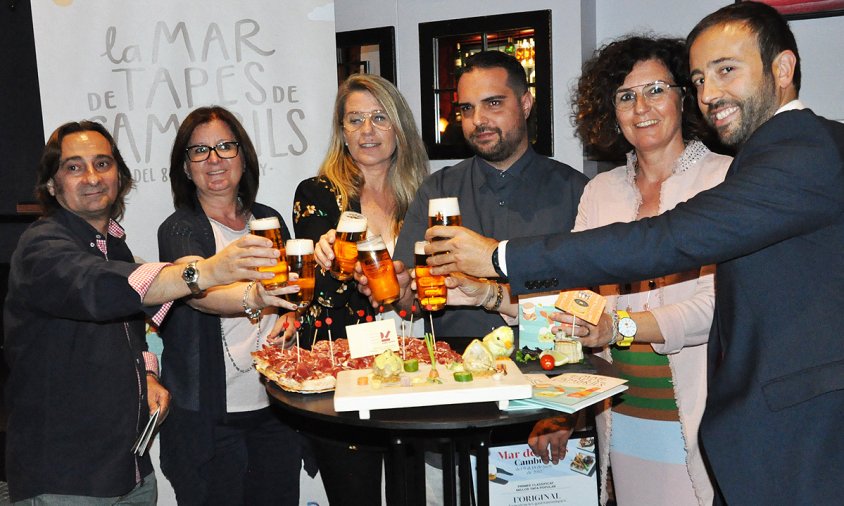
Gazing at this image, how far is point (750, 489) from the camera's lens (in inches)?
67.9

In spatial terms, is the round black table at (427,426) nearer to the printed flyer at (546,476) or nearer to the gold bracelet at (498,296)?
the printed flyer at (546,476)

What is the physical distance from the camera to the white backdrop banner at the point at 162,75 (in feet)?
11.7

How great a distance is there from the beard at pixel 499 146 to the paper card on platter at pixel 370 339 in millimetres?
1072

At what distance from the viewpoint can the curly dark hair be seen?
265 centimetres

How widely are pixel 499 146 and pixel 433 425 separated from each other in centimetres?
154

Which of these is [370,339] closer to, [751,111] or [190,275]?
[190,275]

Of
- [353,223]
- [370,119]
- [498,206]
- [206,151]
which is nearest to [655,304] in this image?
[498,206]

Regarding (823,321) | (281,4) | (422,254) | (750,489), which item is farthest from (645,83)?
(281,4)

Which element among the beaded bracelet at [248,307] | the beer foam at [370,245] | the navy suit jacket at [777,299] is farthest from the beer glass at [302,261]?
the navy suit jacket at [777,299]

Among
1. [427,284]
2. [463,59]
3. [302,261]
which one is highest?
[463,59]

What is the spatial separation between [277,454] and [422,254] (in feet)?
4.19

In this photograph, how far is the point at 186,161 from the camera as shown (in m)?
3.05

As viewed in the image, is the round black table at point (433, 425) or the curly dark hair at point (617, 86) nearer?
the round black table at point (433, 425)

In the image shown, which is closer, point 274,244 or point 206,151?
point 274,244
